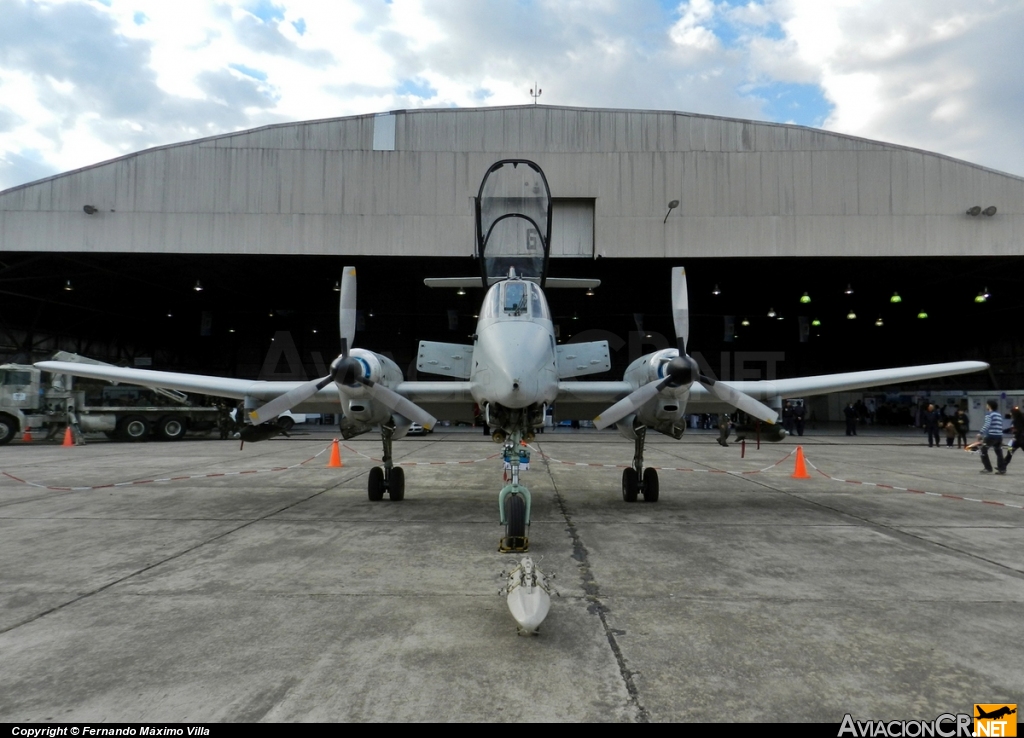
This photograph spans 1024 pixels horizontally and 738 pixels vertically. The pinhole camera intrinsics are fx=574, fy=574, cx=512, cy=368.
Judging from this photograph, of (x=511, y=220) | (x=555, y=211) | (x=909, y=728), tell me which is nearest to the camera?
(x=909, y=728)

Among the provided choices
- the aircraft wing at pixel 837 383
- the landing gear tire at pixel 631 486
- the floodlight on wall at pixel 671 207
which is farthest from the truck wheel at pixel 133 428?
the aircraft wing at pixel 837 383

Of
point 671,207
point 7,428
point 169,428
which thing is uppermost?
point 671,207

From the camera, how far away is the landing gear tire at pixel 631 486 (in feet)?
30.9

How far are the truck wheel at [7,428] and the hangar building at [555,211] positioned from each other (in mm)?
Result: 6299

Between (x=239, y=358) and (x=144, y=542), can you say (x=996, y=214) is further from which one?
(x=239, y=358)

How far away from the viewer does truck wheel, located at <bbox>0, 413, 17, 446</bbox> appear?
2133 centimetres

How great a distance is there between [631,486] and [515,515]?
3.95 m

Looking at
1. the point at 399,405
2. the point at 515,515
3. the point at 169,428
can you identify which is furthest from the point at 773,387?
the point at 169,428

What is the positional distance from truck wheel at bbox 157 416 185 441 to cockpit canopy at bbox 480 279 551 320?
22.5 m

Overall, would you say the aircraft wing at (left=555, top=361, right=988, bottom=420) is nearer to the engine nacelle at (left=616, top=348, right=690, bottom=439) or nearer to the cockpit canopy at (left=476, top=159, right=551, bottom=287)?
the engine nacelle at (left=616, top=348, right=690, bottom=439)

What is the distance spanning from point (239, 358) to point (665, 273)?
114ft

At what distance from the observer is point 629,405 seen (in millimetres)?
7273

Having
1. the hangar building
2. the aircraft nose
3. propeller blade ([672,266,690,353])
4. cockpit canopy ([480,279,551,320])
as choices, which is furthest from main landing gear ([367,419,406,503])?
the hangar building

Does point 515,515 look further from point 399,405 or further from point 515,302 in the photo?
point 515,302
